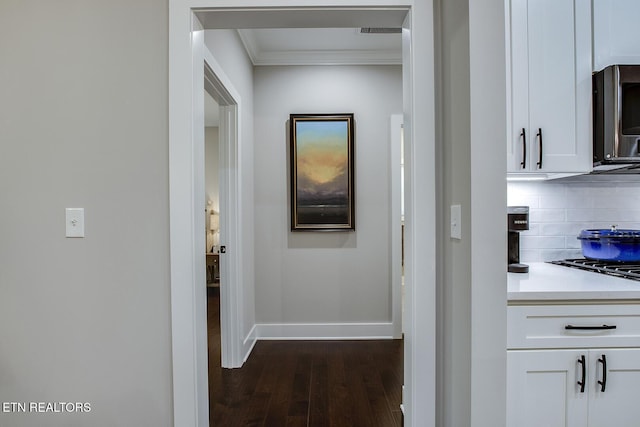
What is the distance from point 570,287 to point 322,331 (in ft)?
7.68

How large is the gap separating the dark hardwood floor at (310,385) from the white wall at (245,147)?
375mm

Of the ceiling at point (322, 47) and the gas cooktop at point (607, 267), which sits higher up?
the ceiling at point (322, 47)

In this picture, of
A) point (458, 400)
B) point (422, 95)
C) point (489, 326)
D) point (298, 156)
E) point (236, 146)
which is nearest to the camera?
point (489, 326)

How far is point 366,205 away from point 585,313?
7.03 ft

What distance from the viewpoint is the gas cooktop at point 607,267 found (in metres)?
1.56

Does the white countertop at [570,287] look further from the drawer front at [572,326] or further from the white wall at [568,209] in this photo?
the white wall at [568,209]

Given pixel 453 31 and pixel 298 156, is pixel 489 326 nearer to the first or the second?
pixel 453 31

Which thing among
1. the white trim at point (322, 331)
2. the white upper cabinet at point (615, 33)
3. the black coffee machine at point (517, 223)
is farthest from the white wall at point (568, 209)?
the white trim at point (322, 331)

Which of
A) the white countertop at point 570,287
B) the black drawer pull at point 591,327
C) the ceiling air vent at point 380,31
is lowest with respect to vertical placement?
the black drawer pull at point 591,327

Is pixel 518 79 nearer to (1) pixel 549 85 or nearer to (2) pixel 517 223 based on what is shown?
(1) pixel 549 85

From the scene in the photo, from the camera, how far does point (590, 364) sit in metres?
1.37

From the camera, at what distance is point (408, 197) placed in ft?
4.86

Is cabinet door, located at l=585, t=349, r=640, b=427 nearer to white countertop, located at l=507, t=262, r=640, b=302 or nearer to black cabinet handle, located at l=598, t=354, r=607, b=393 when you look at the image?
black cabinet handle, located at l=598, t=354, r=607, b=393

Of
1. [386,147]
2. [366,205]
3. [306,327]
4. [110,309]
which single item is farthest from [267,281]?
[110,309]
